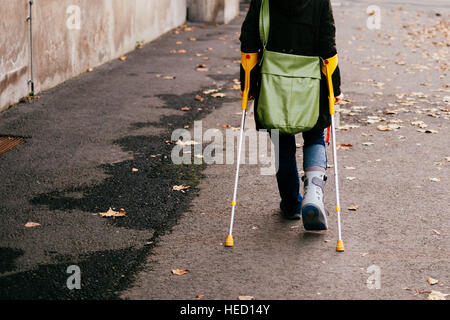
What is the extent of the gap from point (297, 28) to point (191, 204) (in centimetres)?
178

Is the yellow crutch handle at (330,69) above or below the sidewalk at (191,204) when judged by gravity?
above

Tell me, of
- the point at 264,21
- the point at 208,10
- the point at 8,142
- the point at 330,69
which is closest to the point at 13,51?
the point at 8,142

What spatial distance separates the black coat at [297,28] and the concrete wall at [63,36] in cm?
456

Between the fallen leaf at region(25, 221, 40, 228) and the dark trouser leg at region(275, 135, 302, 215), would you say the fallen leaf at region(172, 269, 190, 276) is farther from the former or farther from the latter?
the fallen leaf at region(25, 221, 40, 228)

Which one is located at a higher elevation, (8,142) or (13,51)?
Result: (13,51)

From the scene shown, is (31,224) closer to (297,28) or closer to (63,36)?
(297,28)

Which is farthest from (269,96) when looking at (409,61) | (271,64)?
(409,61)

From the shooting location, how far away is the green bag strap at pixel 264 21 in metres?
4.89

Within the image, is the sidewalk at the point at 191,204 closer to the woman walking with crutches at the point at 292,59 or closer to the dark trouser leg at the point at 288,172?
the dark trouser leg at the point at 288,172

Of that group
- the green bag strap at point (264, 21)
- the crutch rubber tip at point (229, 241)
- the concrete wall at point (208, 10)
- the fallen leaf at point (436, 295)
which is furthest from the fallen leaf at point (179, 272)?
the concrete wall at point (208, 10)

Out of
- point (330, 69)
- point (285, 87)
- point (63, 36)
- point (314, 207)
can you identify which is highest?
point (330, 69)

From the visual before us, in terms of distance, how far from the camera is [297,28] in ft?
16.1

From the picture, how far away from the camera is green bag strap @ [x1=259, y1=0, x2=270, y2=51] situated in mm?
4887
